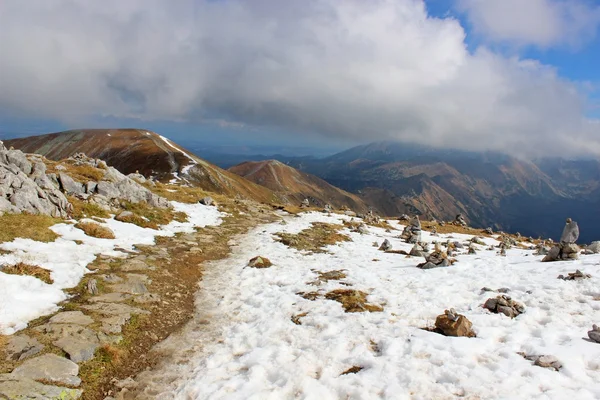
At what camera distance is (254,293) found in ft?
54.5

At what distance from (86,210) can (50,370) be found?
19.7 metres

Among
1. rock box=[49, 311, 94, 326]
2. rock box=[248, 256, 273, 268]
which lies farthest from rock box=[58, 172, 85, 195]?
rock box=[49, 311, 94, 326]

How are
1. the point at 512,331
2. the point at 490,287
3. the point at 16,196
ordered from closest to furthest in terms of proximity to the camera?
the point at 512,331
the point at 490,287
the point at 16,196

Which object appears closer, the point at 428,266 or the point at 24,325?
the point at 24,325

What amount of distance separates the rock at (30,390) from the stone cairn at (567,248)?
86.4ft

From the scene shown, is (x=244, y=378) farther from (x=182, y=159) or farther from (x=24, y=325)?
(x=182, y=159)

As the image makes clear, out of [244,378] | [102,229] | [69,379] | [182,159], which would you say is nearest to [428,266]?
[244,378]

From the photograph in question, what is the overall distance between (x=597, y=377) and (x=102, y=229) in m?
25.2

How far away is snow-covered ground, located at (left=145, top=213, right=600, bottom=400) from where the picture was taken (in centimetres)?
872

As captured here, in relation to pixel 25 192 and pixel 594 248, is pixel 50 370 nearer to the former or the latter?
pixel 25 192

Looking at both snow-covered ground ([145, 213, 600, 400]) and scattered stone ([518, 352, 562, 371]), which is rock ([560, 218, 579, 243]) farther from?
scattered stone ([518, 352, 562, 371])

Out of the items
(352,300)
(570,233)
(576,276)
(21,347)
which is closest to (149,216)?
(21,347)

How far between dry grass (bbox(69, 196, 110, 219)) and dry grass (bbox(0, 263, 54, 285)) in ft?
36.0

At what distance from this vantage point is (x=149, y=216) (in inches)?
1189
